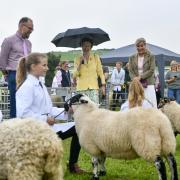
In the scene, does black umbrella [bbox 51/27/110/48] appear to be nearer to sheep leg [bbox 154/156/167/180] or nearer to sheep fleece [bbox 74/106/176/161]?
sheep fleece [bbox 74/106/176/161]

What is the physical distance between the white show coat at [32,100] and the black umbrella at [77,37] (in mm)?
3950

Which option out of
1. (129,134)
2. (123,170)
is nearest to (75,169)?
(123,170)

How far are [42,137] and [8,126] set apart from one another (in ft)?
1.14

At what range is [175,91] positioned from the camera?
548 inches

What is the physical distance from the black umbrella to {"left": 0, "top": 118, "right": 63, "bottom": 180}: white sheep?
5.47 meters

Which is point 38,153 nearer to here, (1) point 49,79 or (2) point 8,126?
(2) point 8,126

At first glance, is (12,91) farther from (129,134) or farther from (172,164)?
(172,164)

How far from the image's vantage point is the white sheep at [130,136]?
554cm

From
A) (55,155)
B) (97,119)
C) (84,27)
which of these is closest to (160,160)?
(97,119)

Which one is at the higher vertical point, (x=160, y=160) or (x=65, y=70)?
(x=65, y=70)

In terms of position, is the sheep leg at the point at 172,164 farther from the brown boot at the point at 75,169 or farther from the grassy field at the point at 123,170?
the brown boot at the point at 75,169

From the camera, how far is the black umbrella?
357 inches

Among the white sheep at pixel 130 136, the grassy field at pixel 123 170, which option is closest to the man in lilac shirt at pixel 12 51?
the grassy field at pixel 123 170

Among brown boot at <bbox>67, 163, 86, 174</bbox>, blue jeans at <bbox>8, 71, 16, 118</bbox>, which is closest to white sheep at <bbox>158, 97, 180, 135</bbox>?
brown boot at <bbox>67, 163, 86, 174</bbox>
